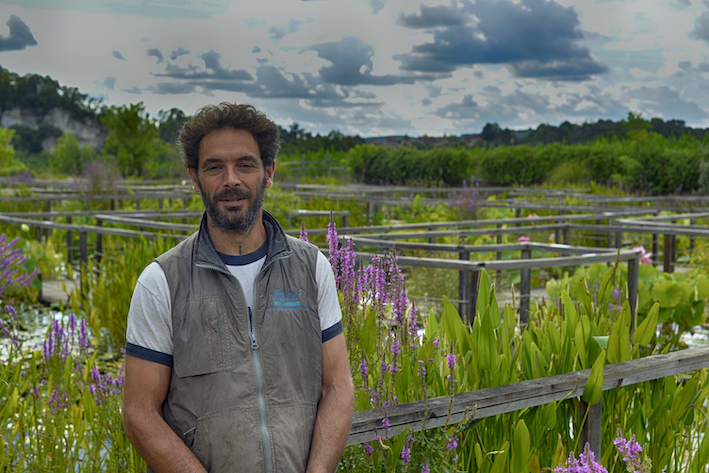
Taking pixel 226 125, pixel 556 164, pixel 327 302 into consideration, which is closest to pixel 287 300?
pixel 327 302

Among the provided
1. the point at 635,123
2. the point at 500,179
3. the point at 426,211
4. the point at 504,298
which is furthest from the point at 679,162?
the point at 504,298

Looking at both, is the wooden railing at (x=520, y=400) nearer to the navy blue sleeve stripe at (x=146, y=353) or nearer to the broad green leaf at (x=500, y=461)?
the broad green leaf at (x=500, y=461)

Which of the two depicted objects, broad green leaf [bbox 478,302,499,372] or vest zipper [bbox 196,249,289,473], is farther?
broad green leaf [bbox 478,302,499,372]

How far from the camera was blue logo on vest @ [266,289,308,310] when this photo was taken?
1706 mm

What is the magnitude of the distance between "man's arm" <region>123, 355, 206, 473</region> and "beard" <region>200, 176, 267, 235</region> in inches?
14.5

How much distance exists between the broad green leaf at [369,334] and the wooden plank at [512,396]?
10.2 inches

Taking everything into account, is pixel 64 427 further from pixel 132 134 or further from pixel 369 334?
pixel 132 134

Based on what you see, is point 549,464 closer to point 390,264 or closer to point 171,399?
point 390,264

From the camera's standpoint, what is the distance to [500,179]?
1099 inches

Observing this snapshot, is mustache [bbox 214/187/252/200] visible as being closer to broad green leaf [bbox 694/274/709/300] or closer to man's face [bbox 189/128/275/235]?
man's face [bbox 189/128/275/235]

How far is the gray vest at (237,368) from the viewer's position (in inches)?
63.9

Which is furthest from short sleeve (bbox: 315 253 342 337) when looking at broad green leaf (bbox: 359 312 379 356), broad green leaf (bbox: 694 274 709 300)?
broad green leaf (bbox: 694 274 709 300)

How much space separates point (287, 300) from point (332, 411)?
293 mm

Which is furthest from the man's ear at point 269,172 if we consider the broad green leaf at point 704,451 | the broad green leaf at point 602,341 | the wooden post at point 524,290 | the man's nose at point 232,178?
the wooden post at point 524,290
